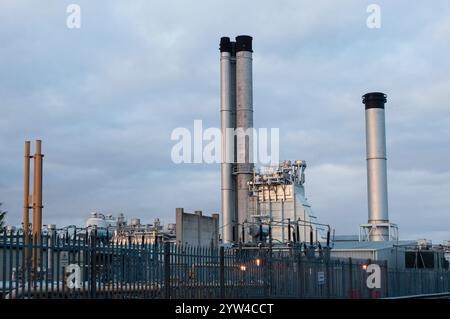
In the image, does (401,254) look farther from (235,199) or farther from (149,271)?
(149,271)

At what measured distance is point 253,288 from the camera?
2248 centimetres

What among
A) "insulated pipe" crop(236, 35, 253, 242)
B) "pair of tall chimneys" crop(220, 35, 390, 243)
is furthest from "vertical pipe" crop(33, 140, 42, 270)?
"insulated pipe" crop(236, 35, 253, 242)

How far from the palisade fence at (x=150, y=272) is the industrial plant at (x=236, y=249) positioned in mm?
28

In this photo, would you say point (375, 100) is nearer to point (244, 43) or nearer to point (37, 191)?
point (244, 43)

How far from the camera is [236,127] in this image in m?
55.1

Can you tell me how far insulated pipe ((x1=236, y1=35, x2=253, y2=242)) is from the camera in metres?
54.4

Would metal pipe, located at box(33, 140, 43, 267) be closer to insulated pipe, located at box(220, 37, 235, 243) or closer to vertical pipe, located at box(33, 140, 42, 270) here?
vertical pipe, located at box(33, 140, 42, 270)

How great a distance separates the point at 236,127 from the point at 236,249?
31.0m

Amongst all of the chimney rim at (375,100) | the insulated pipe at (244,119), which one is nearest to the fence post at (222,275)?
the insulated pipe at (244,119)

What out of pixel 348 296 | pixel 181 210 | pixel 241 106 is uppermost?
pixel 241 106

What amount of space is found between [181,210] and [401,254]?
16722 millimetres
